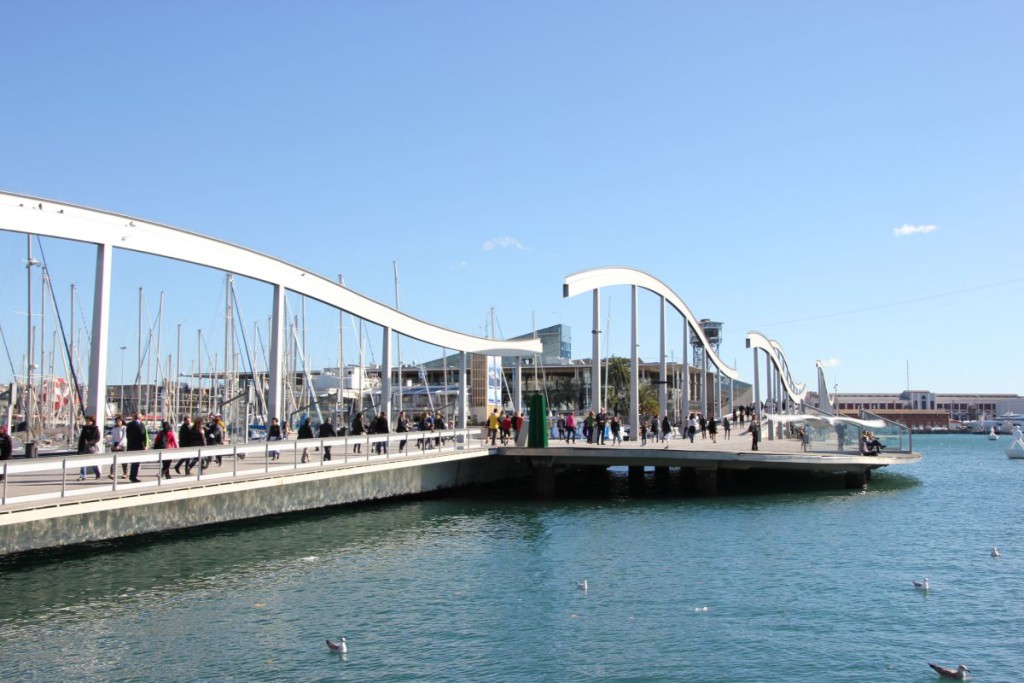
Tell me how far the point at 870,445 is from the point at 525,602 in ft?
81.7

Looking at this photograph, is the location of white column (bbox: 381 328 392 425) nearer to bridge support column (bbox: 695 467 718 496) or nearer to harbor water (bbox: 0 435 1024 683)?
harbor water (bbox: 0 435 1024 683)

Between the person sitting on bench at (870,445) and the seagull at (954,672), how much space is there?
25.2 meters

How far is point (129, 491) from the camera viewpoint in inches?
732

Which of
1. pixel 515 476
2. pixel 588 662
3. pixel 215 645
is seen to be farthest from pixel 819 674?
pixel 515 476

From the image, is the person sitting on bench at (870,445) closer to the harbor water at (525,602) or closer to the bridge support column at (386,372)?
the harbor water at (525,602)

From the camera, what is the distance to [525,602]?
1659 centimetres

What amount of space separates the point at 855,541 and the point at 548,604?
416 inches

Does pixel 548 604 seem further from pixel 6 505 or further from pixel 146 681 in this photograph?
pixel 6 505

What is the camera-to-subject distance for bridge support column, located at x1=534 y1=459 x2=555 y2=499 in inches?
1384

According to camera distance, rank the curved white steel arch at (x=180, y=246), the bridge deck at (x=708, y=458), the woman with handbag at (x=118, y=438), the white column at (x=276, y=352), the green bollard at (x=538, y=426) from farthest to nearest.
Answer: the green bollard at (x=538, y=426) < the bridge deck at (x=708, y=458) < the white column at (x=276, y=352) < the woman with handbag at (x=118, y=438) < the curved white steel arch at (x=180, y=246)

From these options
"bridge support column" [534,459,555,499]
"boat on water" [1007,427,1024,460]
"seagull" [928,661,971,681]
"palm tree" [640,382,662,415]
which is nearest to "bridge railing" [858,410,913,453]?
"bridge support column" [534,459,555,499]

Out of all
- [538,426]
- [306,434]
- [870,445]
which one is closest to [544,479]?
[538,426]

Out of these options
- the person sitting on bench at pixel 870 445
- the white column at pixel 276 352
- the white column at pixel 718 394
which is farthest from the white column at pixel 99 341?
the white column at pixel 718 394

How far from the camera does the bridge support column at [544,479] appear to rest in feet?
115
